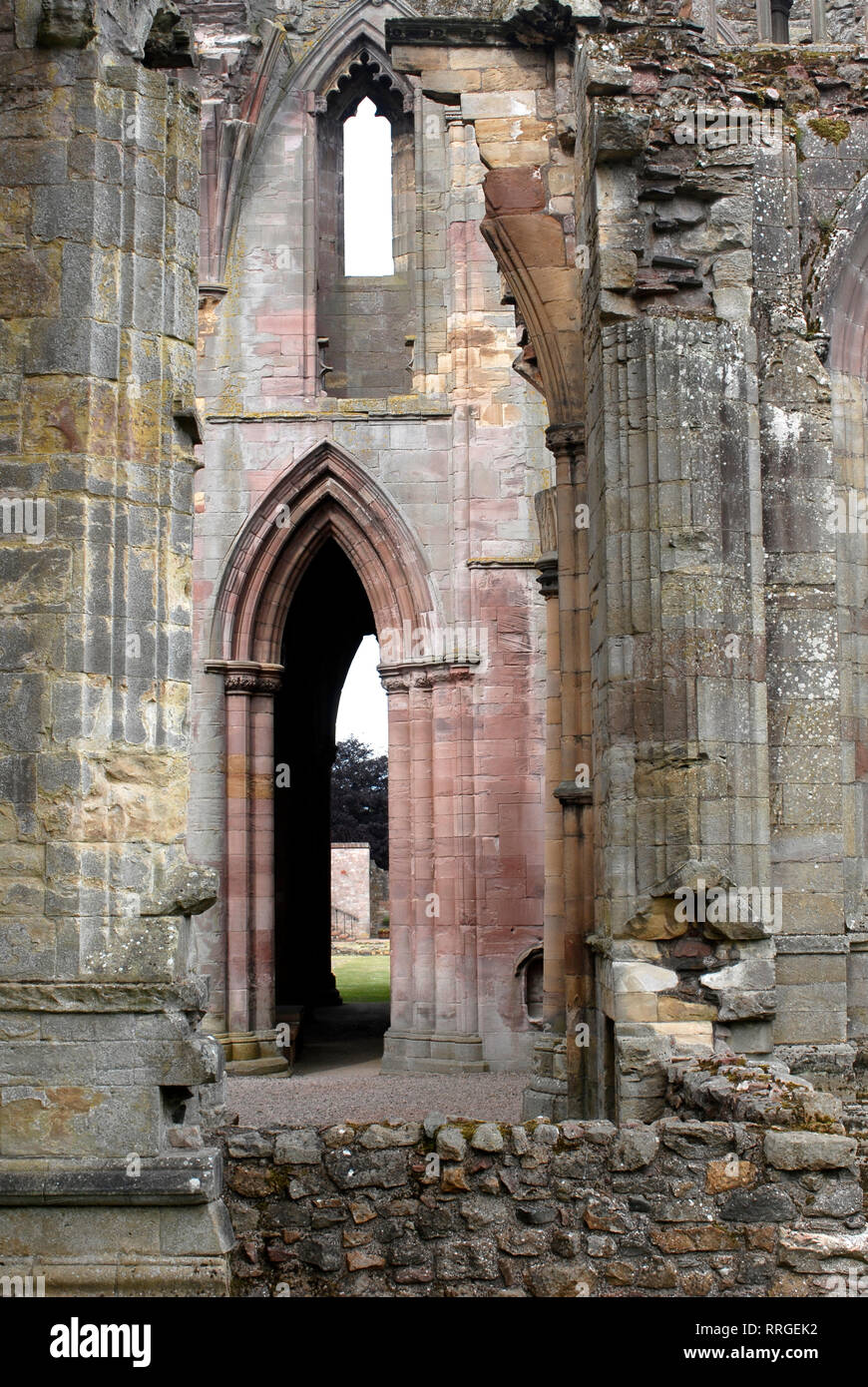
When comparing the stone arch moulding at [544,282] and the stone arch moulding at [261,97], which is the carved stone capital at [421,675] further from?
the stone arch moulding at [544,282]

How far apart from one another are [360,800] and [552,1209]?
40385 mm

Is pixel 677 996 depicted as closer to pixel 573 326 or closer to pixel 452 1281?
pixel 452 1281

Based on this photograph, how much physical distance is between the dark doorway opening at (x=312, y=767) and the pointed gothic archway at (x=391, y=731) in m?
3.59

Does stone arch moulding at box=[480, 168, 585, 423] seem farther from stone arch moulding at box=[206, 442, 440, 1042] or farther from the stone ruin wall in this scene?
the stone ruin wall

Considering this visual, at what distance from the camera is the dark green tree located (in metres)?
45.5

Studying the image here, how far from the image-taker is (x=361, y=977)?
29.3m

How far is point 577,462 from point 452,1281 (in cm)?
607

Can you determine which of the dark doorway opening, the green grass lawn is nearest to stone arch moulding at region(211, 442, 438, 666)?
the dark doorway opening

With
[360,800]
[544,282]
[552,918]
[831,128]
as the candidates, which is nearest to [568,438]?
[544,282]

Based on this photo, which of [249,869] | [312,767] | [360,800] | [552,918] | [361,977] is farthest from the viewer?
[360,800]

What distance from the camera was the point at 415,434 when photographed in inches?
672

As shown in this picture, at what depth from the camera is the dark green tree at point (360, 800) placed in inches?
1791

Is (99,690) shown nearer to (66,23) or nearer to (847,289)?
(66,23)

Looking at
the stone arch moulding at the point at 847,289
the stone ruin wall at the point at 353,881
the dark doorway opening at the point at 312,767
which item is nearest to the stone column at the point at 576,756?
the stone arch moulding at the point at 847,289
